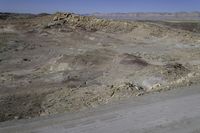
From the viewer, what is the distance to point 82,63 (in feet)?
70.1

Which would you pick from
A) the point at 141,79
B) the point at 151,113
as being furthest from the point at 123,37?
the point at 151,113

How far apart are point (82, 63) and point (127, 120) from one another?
11491 millimetres

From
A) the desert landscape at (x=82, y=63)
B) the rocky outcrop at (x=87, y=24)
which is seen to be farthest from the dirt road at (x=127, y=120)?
the rocky outcrop at (x=87, y=24)

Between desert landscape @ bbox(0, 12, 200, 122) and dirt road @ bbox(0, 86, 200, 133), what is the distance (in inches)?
37.4

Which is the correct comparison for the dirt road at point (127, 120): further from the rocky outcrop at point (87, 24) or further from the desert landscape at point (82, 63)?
the rocky outcrop at point (87, 24)

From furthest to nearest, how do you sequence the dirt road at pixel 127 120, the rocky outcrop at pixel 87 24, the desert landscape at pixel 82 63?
the rocky outcrop at pixel 87 24 < the desert landscape at pixel 82 63 < the dirt road at pixel 127 120

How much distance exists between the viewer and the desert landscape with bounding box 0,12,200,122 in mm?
13281

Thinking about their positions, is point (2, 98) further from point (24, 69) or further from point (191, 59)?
point (191, 59)

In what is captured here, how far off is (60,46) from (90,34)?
5.38m

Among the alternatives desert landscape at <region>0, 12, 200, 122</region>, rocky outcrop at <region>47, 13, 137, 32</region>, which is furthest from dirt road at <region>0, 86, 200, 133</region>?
rocky outcrop at <region>47, 13, 137, 32</region>

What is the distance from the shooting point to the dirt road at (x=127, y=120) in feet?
30.9

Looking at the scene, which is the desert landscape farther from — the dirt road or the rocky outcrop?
the dirt road

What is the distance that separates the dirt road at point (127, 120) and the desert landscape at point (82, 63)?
0.95 m

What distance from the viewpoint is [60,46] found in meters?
29.3
